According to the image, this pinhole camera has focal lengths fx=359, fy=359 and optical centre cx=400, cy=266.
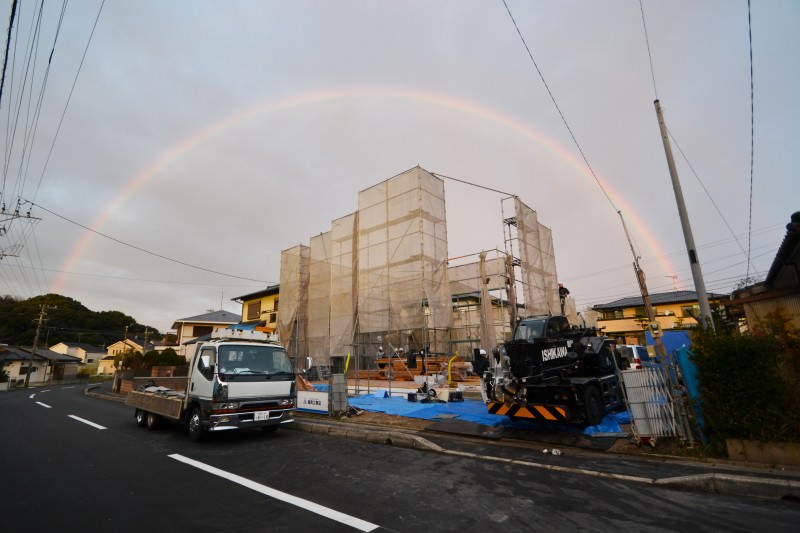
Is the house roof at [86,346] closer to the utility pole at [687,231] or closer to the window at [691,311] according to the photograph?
the window at [691,311]

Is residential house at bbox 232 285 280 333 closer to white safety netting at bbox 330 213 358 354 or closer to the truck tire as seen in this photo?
white safety netting at bbox 330 213 358 354

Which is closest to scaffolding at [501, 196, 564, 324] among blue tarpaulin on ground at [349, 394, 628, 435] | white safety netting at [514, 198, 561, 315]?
white safety netting at [514, 198, 561, 315]

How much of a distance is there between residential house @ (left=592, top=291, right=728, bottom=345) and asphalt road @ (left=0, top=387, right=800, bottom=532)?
3619cm

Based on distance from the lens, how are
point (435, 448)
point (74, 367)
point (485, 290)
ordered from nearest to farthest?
point (435, 448), point (485, 290), point (74, 367)

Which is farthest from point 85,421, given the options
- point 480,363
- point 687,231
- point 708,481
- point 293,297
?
point 687,231

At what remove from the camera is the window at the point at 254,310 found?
36.9 m

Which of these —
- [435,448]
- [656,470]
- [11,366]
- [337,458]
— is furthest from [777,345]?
[11,366]

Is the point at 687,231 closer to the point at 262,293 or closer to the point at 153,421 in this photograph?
the point at 153,421

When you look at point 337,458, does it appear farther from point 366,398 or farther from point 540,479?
point 366,398

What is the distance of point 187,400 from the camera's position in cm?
851

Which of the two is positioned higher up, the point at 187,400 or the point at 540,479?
the point at 187,400

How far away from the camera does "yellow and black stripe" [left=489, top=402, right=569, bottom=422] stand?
6.79m

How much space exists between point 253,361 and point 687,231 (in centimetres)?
996

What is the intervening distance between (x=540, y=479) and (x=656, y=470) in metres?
1.75
